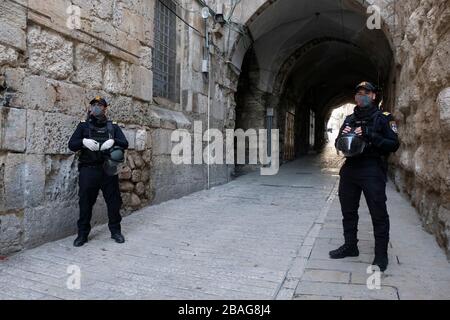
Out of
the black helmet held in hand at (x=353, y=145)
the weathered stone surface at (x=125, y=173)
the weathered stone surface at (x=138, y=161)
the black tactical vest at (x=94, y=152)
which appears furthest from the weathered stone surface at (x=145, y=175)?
the black helmet held in hand at (x=353, y=145)

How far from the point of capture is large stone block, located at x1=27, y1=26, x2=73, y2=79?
389cm

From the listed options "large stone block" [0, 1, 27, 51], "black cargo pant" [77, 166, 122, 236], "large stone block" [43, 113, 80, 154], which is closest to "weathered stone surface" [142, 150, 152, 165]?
"large stone block" [43, 113, 80, 154]

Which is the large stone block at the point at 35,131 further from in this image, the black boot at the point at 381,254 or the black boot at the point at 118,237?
the black boot at the point at 381,254

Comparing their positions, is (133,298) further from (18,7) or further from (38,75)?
(18,7)

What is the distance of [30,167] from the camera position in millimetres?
3869

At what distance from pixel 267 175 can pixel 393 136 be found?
7.33m

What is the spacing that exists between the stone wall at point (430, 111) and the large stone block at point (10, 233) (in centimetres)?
387

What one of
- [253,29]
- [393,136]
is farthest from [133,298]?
[253,29]

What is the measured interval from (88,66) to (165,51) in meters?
2.37

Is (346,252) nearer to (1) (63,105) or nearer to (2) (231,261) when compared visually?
(2) (231,261)

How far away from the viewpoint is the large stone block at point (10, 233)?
3.57 meters

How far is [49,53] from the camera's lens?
4.08m

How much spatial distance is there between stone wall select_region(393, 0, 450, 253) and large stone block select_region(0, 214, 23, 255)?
3.87 meters

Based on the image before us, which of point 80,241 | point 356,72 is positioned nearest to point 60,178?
point 80,241
